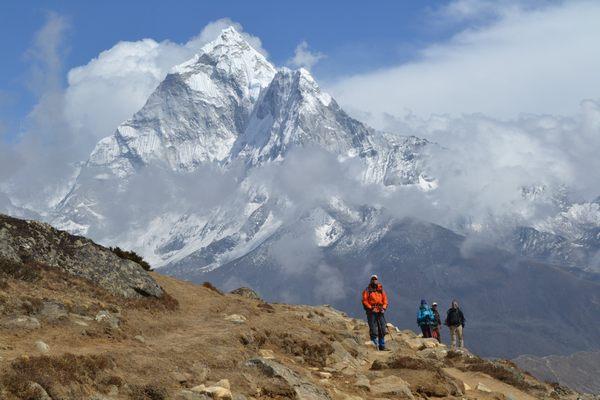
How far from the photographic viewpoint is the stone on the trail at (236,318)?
3290 centimetres

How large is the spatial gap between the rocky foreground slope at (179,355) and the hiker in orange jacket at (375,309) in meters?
0.76

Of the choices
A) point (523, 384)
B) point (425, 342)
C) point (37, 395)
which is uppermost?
point (425, 342)

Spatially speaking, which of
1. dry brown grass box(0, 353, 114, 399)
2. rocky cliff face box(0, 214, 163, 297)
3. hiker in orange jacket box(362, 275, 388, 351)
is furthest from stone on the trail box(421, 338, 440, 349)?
dry brown grass box(0, 353, 114, 399)

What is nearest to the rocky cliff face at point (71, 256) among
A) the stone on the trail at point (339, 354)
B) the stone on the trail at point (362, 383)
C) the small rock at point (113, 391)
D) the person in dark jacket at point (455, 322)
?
the stone on the trail at point (339, 354)

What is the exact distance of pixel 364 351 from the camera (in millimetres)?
33594

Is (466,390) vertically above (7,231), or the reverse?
(7,231)

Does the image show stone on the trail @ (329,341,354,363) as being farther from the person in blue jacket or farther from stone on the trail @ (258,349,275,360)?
the person in blue jacket

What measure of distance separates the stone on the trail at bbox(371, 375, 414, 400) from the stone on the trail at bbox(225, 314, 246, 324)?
9.17 meters

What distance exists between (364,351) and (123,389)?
16676 mm

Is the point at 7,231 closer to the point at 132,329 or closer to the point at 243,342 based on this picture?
the point at 132,329

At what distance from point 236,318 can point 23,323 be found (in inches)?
477

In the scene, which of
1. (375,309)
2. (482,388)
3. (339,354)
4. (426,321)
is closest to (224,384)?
(339,354)

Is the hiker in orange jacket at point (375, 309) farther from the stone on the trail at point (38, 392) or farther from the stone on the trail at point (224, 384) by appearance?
the stone on the trail at point (38, 392)

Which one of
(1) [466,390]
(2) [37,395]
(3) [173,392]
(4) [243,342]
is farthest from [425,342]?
(2) [37,395]
